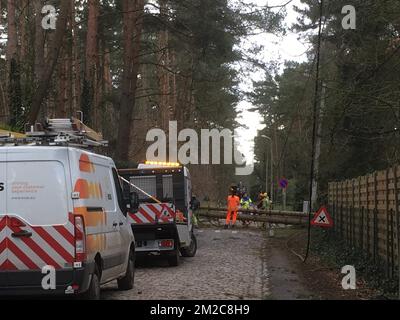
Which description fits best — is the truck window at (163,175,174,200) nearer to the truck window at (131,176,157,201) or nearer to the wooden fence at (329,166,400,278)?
the truck window at (131,176,157,201)

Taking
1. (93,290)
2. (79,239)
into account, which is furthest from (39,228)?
(93,290)

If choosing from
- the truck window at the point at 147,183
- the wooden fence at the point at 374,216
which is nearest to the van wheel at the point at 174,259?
the truck window at the point at 147,183

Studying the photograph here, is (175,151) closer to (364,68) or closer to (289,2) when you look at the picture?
(364,68)

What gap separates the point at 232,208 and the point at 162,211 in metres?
15.1

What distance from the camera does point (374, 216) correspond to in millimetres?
13164

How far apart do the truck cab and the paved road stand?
53cm

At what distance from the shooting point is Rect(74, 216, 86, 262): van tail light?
8391mm

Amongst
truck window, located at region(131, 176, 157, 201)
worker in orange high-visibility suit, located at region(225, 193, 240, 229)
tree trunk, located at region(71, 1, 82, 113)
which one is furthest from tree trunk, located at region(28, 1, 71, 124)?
worker in orange high-visibility suit, located at region(225, 193, 240, 229)

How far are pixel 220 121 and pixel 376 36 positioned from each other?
147 feet

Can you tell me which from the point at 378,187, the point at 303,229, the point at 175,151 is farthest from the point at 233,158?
the point at 378,187

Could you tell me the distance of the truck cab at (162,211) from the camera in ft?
52.4

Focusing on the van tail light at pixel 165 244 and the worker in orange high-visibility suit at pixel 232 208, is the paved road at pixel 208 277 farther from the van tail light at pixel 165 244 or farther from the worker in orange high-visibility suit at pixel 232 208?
the worker in orange high-visibility suit at pixel 232 208

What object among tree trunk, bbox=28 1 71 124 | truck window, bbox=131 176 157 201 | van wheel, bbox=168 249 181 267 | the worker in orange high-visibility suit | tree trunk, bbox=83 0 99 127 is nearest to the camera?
van wheel, bbox=168 249 181 267
